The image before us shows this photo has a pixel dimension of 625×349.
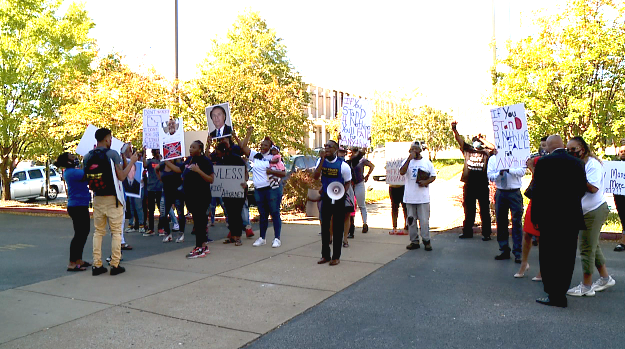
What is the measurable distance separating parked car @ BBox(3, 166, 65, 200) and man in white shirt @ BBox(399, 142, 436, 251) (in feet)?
59.1

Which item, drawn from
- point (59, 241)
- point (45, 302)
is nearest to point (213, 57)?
point (59, 241)

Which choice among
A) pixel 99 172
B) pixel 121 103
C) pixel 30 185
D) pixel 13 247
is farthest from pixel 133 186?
pixel 30 185

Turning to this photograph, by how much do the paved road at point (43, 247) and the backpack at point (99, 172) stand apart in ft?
4.61

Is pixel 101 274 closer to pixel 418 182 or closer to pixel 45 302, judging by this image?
pixel 45 302

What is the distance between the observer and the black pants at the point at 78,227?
23.9ft

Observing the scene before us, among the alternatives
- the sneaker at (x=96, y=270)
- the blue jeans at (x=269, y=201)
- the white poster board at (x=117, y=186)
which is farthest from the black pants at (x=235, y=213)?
the sneaker at (x=96, y=270)

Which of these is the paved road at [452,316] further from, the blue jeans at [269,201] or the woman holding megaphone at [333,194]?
the blue jeans at [269,201]

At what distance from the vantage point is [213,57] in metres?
31.7

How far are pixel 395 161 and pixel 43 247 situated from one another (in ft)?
21.8

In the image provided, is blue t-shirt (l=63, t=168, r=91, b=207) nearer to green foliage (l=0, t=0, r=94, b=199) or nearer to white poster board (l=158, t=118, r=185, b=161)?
white poster board (l=158, t=118, r=185, b=161)

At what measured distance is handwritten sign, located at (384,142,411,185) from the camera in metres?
10.1

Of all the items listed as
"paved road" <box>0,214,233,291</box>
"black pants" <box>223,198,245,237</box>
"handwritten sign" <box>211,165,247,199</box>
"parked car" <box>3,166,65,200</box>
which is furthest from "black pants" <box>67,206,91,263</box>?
"parked car" <box>3,166,65,200</box>

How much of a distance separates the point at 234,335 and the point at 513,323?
2.61 metres

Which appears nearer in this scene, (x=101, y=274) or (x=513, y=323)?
(x=513, y=323)
